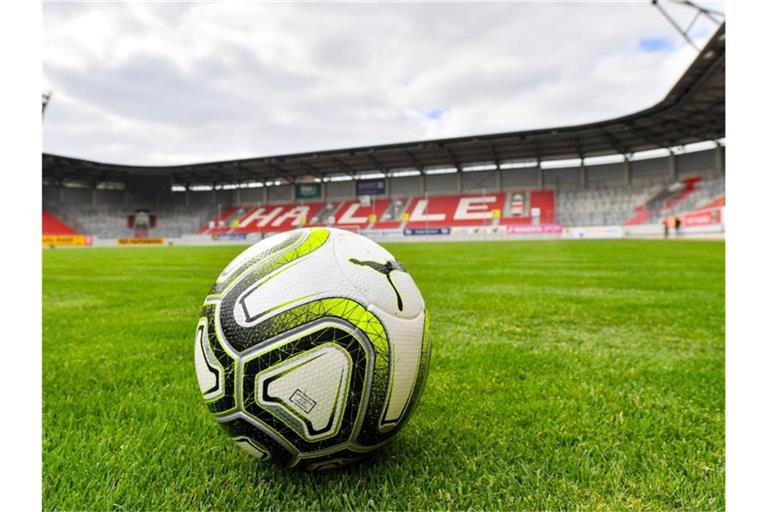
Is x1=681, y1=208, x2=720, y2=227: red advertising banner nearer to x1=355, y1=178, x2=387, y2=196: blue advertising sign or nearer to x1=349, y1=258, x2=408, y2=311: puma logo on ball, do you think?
x1=355, y1=178, x2=387, y2=196: blue advertising sign

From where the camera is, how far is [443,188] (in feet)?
165

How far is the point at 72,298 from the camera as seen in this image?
23.1ft

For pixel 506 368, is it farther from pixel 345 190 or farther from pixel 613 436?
pixel 345 190

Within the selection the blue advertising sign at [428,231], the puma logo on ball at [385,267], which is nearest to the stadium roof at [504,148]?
the blue advertising sign at [428,231]

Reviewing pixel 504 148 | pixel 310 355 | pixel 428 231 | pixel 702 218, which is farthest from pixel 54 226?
pixel 310 355

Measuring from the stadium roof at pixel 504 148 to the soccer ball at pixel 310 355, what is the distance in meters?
29.1

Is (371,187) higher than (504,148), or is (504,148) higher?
(504,148)

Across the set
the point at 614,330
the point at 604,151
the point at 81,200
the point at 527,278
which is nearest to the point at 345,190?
the point at 604,151

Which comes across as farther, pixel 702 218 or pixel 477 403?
pixel 702 218

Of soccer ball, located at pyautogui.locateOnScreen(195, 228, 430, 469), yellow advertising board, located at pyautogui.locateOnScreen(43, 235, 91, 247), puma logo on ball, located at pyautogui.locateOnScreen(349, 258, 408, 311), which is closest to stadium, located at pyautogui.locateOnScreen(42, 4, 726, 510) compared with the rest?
soccer ball, located at pyautogui.locateOnScreen(195, 228, 430, 469)

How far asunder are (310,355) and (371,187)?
51.2m

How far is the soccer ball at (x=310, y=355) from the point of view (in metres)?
1.68

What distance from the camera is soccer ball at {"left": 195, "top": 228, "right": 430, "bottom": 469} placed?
1.68 metres

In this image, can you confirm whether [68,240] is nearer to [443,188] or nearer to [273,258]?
[443,188]
